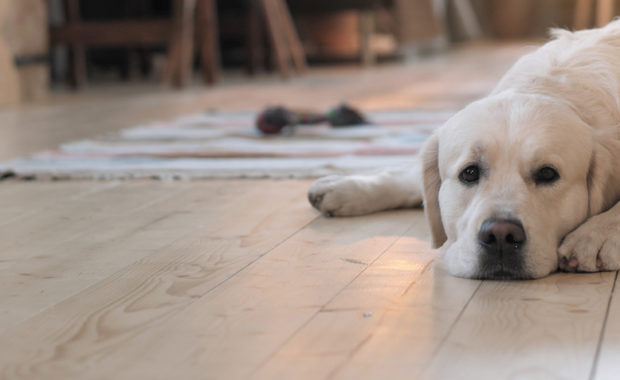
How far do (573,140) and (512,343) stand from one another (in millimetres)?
696

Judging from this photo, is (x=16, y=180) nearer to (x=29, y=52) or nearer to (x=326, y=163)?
(x=326, y=163)

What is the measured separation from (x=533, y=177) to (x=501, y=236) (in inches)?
7.7

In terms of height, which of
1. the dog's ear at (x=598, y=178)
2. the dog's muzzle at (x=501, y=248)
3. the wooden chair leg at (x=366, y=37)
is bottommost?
the wooden chair leg at (x=366, y=37)

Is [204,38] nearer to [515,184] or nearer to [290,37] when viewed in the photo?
[290,37]

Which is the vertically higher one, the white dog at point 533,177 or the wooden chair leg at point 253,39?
the white dog at point 533,177

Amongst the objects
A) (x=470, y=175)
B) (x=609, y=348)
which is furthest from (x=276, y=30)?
(x=609, y=348)

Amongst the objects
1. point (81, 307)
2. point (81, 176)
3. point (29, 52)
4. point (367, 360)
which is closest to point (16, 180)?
point (81, 176)

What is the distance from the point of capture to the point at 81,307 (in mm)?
1805

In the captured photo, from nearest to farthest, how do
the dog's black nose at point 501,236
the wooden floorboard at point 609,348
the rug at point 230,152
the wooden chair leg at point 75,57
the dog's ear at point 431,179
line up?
the wooden floorboard at point 609,348, the dog's black nose at point 501,236, the dog's ear at point 431,179, the rug at point 230,152, the wooden chair leg at point 75,57

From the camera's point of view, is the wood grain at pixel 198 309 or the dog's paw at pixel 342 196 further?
the dog's paw at pixel 342 196

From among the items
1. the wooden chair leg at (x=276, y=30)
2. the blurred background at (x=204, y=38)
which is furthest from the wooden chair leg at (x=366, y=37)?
the wooden chair leg at (x=276, y=30)

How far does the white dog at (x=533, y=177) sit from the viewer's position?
1.92 m

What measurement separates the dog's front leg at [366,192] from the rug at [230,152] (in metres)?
0.35

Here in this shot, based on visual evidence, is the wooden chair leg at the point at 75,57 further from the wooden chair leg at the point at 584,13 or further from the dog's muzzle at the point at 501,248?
the dog's muzzle at the point at 501,248
